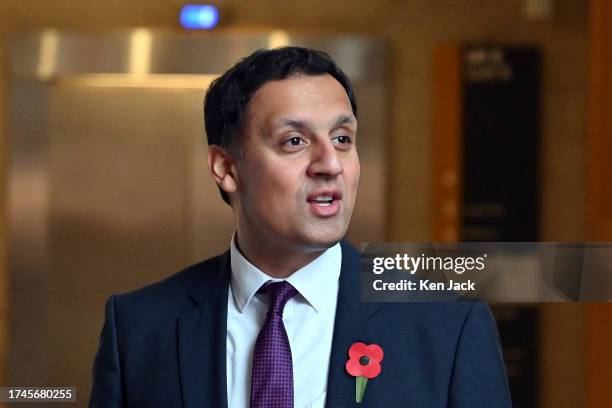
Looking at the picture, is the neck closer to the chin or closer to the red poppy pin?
the chin

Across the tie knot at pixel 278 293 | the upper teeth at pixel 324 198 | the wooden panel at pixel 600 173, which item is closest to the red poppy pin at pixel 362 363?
the tie knot at pixel 278 293

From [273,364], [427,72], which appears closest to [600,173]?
A: [427,72]

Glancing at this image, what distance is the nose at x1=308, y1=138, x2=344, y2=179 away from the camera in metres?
1.63

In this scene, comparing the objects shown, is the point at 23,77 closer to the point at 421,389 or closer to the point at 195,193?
the point at 195,193

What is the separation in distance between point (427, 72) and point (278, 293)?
1700mm

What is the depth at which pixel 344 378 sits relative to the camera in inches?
63.6

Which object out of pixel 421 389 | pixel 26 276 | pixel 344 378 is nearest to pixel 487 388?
pixel 421 389

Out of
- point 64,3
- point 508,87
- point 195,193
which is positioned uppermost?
point 64,3

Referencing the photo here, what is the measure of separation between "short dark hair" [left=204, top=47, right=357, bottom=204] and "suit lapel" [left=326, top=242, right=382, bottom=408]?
28 cm

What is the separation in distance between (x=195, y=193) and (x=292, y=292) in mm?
1566

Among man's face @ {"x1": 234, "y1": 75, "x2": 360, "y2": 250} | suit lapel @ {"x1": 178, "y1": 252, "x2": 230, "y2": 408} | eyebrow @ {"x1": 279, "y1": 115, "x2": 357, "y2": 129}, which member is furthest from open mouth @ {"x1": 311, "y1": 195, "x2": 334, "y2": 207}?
suit lapel @ {"x1": 178, "y1": 252, "x2": 230, "y2": 408}

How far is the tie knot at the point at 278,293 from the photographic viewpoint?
1.68 m

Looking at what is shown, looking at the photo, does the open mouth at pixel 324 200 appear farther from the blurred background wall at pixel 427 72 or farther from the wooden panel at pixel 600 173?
the wooden panel at pixel 600 173

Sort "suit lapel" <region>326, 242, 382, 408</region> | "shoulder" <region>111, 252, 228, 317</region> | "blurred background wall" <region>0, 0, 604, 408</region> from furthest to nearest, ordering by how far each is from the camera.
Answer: "blurred background wall" <region>0, 0, 604, 408</region>
"shoulder" <region>111, 252, 228, 317</region>
"suit lapel" <region>326, 242, 382, 408</region>
